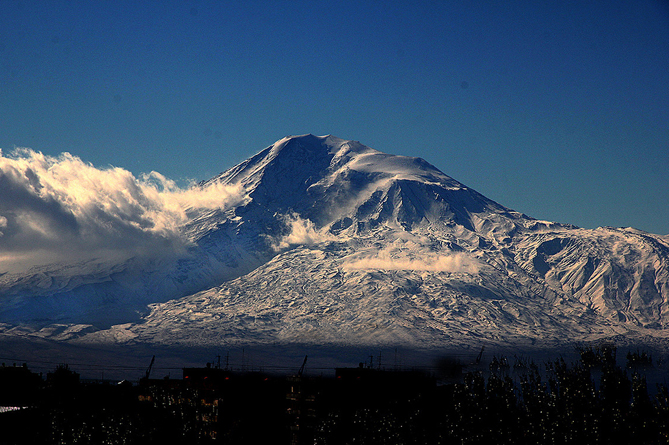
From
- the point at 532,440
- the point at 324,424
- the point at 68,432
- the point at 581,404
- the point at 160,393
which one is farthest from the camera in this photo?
the point at 581,404

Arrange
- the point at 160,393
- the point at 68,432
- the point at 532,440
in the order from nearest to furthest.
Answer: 1. the point at 68,432
2. the point at 532,440
3. the point at 160,393

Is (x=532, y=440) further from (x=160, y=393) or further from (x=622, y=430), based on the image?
(x=160, y=393)

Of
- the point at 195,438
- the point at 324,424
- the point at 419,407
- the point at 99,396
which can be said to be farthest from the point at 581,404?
the point at 99,396

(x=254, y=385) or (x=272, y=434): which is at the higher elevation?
(x=254, y=385)

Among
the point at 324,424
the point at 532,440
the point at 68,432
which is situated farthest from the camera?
the point at 324,424

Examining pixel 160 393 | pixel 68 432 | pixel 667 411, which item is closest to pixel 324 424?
pixel 160 393

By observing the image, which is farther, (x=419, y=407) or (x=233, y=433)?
(x=419, y=407)

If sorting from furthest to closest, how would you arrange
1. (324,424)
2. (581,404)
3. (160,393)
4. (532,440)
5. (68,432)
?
1. (581,404)
2. (160,393)
3. (324,424)
4. (532,440)
5. (68,432)

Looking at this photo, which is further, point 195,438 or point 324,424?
point 324,424

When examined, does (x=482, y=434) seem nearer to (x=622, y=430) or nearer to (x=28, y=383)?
(x=622, y=430)
